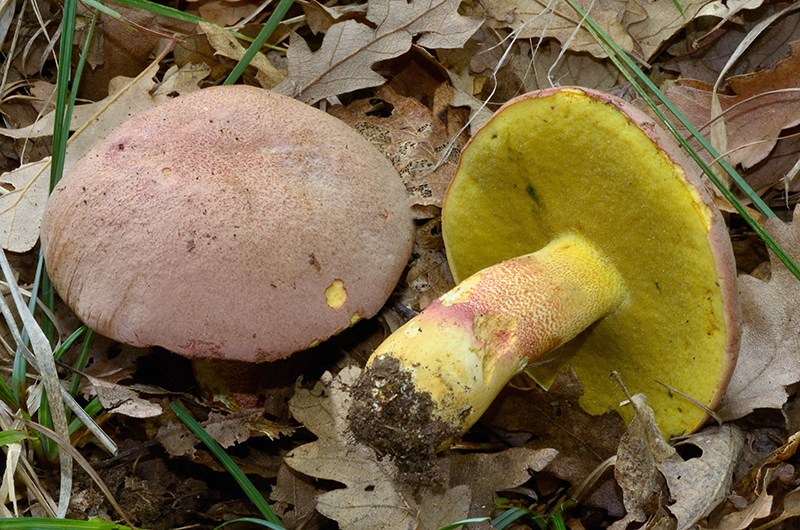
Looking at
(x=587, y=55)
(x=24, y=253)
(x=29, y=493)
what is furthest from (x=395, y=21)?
(x=29, y=493)

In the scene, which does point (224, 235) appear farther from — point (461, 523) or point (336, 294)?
point (461, 523)

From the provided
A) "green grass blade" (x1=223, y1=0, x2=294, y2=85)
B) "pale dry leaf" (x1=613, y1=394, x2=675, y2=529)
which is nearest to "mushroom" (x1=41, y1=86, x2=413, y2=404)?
"green grass blade" (x1=223, y1=0, x2=294, y2=85)

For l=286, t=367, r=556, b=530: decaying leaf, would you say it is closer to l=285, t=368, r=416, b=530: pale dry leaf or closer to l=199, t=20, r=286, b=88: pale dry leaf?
l=285, t=368, r=416, b=530: pale dry leaf

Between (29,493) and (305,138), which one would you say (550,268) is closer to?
(305,138)

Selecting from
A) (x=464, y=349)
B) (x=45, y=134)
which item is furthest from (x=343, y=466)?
(x=45, y=134)

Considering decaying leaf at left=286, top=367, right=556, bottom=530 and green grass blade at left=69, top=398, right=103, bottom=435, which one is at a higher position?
decaying leaf at left=286, top=367, right=556, bottom=530

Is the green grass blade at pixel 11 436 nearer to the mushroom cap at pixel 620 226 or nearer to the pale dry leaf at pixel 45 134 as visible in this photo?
the pale dry leaf at pixel 45 134

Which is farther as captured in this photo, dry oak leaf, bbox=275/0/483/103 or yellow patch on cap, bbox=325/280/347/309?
dry oak leaf, bbox=275/0/483/103
